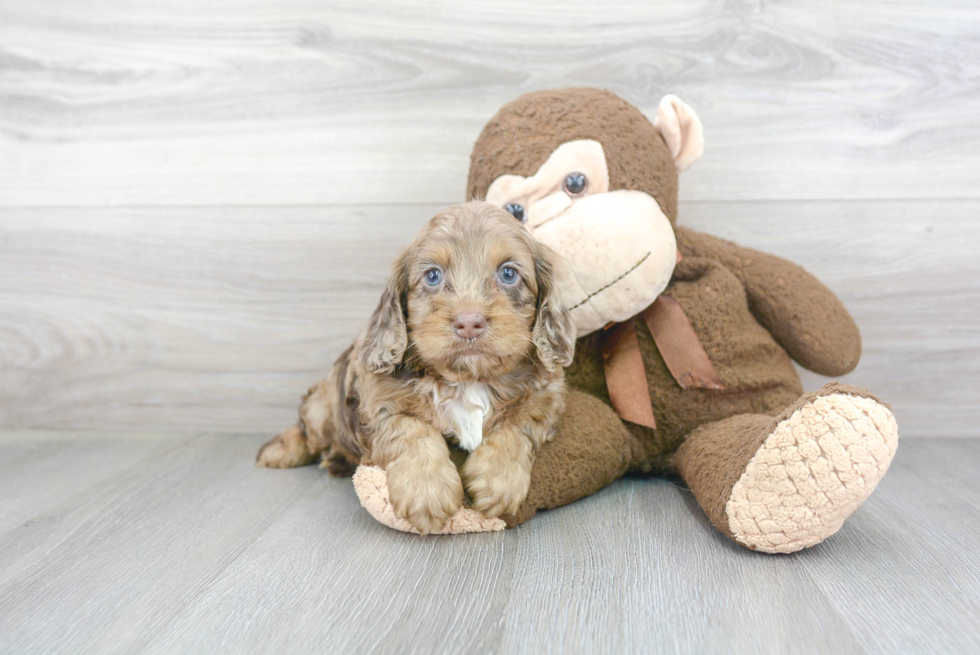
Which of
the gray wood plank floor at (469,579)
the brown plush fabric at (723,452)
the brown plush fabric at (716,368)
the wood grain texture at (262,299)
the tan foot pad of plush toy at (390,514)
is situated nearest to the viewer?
the gray wood plank floor at (469,579)

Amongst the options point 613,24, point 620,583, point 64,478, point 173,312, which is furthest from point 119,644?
point 613,24

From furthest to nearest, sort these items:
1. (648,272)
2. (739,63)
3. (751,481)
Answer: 1. (739,63)
2. (648,272)
3. (751,481)

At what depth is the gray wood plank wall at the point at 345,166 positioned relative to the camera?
2234 mm

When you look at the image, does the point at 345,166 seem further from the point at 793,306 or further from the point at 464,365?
the point at 793,306

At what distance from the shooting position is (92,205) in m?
2.50

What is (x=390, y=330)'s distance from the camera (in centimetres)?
156

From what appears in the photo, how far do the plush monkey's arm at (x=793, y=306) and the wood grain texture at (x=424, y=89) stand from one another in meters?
0.45

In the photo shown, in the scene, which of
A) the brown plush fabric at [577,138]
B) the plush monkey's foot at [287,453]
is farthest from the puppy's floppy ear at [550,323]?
the plush monkey's foot at [287,453]

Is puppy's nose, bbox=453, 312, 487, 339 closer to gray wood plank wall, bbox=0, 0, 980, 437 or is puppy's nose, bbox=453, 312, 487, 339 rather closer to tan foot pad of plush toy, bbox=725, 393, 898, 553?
tan foot pad of plush toy, bbox=725, 393, 898, 553

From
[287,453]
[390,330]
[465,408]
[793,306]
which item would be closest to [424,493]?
[465,408]

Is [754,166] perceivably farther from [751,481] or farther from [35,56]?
[35,56]

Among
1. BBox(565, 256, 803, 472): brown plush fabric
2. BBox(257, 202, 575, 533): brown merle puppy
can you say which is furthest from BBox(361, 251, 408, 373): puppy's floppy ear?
BBox(565, 256, 803, 472): brown plush fabric

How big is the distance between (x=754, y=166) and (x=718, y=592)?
1559 millimetres

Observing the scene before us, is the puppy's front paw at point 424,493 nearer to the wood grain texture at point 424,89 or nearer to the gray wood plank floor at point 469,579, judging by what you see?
the gray wood plank floor at point 469,579
